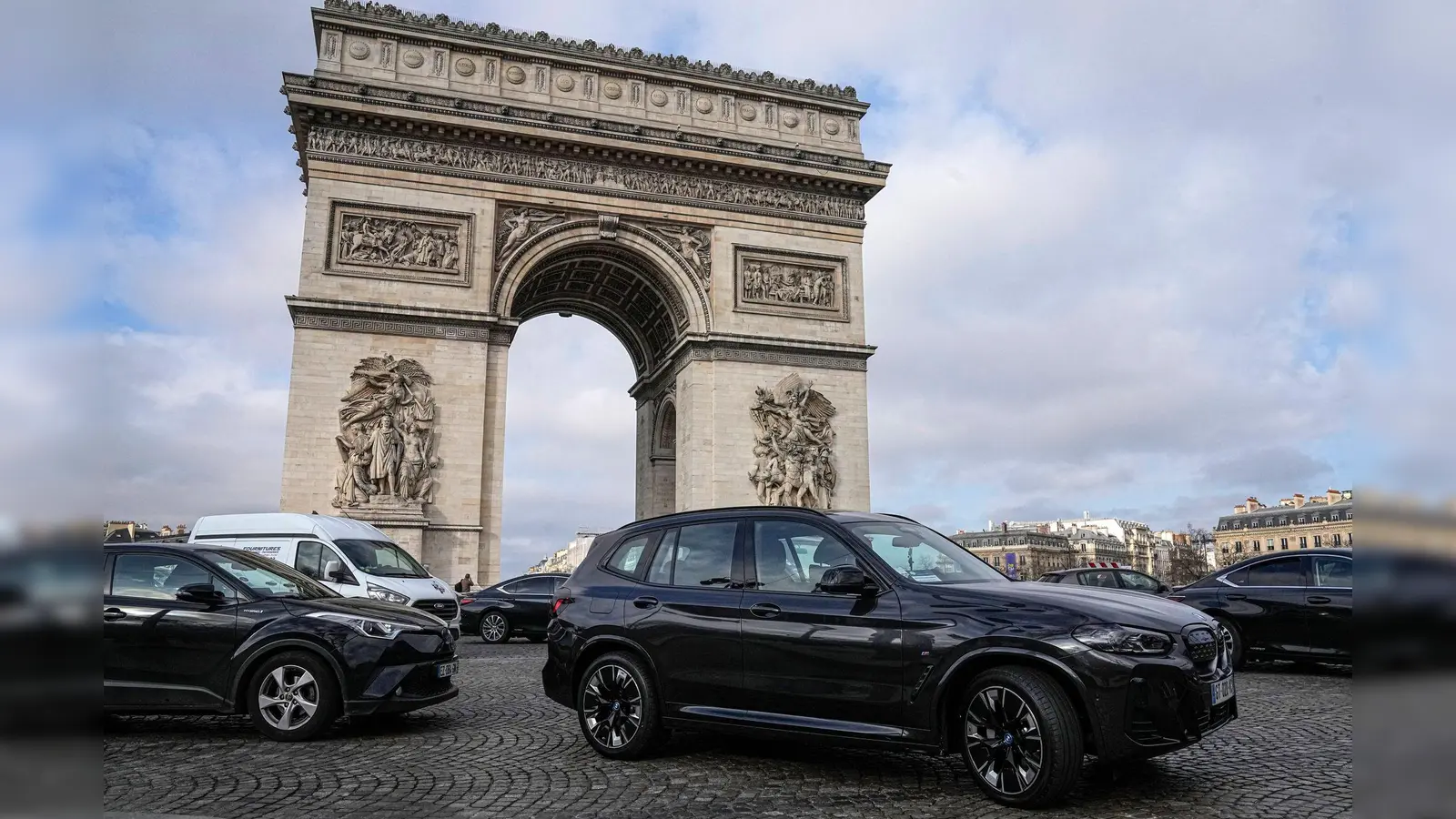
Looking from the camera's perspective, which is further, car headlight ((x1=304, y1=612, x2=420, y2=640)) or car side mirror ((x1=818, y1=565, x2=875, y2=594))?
car headlight ((x1=304, y1=612, x2=420, y2=640))

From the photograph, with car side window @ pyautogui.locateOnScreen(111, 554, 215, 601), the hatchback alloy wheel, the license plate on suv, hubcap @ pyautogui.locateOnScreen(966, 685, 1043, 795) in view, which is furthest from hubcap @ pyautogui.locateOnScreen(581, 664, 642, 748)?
the hatchback alloy wheel

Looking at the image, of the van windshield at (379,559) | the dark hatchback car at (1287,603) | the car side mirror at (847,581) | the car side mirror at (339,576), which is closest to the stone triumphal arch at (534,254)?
the van windshield at (379,559)

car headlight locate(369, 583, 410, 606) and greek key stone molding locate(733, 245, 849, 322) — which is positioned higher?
greek key stone molding locate(733, 245, 849, 322)

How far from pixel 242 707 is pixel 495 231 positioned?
67.5ft

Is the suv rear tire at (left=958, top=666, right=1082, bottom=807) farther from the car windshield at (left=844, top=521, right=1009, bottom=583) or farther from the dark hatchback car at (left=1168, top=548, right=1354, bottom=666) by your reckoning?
the dark hatchback car at (left=1168, top=548, right=1354, bottom=666)

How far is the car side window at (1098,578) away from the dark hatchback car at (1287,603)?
4.73 meters

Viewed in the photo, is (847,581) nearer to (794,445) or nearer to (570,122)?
(794,445)

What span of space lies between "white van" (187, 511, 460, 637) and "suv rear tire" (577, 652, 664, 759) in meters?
7.61

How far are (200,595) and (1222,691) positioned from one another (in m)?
6.65

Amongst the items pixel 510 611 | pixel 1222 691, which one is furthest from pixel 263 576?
pixel 510 611

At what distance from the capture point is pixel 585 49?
27391 millimetres

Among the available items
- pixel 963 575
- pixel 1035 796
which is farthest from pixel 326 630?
pixel 1035 796

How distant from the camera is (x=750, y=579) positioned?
19.3 feet

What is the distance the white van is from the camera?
13398mm
